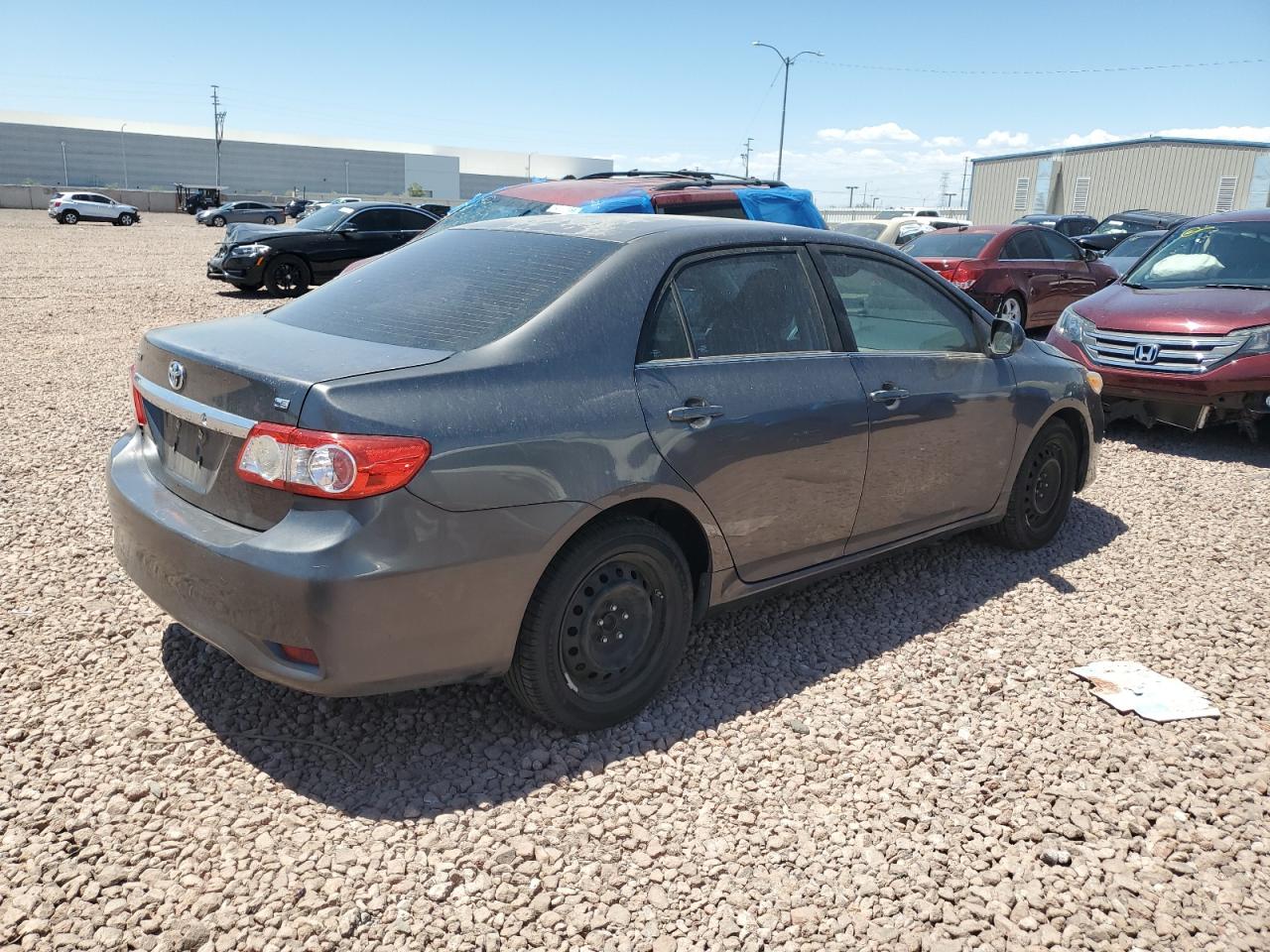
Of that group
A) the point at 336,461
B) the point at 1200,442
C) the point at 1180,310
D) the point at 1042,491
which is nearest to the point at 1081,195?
the point at 1200,442

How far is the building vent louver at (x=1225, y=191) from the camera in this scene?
4188 centimetres

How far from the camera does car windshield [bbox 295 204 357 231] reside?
53.5ft

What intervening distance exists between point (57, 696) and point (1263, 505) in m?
6.51

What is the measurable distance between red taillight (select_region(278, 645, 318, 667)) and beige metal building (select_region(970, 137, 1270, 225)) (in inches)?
1861

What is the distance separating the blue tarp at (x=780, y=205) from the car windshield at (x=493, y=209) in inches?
69.8

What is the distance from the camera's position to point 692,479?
128 inches

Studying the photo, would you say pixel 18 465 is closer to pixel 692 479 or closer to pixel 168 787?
pixel 168 787

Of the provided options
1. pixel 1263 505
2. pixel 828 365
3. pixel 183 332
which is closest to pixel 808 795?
pixel 828 365

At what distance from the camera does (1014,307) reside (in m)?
11.8

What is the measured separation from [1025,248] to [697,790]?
1093 cm

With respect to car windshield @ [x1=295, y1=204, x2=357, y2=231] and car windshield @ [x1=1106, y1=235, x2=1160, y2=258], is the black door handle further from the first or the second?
car windshield @ [x1=295, y1=204, x2=357, y2=231]

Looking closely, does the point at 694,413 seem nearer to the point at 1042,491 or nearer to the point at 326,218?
the point at 1042,491

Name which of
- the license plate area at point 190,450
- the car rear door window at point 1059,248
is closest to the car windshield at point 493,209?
the license plate area at point 190,450

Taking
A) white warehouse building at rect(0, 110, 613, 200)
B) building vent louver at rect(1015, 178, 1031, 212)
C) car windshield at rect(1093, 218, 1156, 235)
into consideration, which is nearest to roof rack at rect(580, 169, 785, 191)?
car windshield at rect(1093, 218, 1156, 235)
